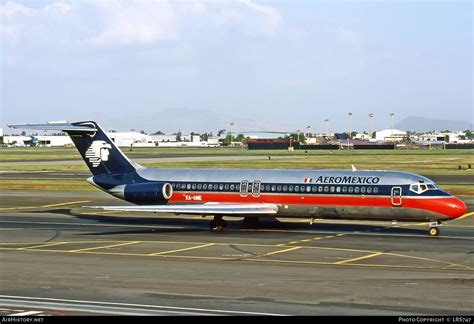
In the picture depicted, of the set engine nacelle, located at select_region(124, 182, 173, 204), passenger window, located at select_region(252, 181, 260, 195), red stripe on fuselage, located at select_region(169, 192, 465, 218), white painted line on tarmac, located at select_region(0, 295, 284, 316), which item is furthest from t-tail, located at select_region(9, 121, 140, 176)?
white painted line on tarmac, located at select_region(0, 295, 284, 316)

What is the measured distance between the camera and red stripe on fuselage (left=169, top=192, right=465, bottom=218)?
38.8 m

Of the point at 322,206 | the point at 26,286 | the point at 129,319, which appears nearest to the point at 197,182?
the point at 322,206

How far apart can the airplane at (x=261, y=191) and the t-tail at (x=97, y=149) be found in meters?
A: 0.06

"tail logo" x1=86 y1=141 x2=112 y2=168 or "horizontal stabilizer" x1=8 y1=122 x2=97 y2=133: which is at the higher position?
"horizontal stabilizer" x1=8 y1=122 x2=97 y2=133

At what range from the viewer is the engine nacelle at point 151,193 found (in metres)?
43.9

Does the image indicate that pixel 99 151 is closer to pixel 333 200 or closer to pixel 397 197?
pixel 333 200

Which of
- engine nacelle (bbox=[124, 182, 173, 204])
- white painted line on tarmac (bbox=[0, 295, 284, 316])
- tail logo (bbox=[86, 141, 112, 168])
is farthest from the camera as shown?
tail logo (bbox=[86, 141, 112, 168])

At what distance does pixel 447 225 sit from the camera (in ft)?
143

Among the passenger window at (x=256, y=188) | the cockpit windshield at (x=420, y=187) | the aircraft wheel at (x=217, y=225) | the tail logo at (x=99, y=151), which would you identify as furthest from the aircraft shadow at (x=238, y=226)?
the tail logo at (x=99, y=151)

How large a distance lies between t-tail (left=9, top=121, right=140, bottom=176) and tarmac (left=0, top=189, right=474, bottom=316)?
10.8 ft

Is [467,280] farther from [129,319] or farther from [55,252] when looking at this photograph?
[55,252]

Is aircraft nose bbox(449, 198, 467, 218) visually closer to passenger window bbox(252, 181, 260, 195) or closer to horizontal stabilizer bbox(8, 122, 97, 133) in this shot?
passenger window bbox(252, 181, 260, 195)

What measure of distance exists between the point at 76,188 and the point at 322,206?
3663 centimetres

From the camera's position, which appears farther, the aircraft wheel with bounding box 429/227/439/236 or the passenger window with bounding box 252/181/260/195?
the passenger window with bounding box 252/181/260/195
